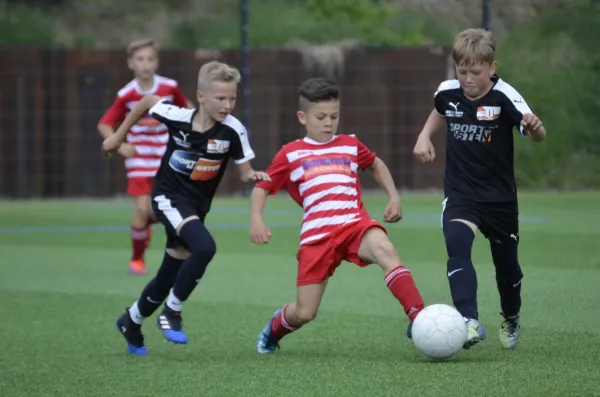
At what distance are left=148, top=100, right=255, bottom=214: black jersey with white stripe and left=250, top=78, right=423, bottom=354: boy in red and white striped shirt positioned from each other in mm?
481

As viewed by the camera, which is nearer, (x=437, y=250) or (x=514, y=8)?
(x=437, y=250)

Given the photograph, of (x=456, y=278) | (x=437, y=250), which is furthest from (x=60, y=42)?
(x=456, y=278)

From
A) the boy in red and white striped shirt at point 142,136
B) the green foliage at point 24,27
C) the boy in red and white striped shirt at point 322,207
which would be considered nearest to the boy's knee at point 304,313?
the boy in red and white striped shirt at point 322,207

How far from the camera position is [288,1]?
25766mm

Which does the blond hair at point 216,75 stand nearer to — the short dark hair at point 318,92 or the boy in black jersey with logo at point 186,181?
the boy in black jersey with logo at point 186,181

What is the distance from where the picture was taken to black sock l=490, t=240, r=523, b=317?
21.0ft

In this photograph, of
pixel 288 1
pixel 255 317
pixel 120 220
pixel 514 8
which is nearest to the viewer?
pixel 255 317

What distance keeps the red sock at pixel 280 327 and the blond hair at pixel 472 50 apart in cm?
157

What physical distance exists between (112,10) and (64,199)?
1309cm

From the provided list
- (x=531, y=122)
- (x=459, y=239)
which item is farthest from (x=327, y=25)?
(x=531, y=122)

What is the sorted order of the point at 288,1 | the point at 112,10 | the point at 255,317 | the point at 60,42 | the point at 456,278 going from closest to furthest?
the point at 456,278 → the point at 255,317 → the point at 288,1 → the point at 60,42 → the point at 112,10

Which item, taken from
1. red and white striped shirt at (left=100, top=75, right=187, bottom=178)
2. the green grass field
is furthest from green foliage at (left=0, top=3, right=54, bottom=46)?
red and white striped shirt at (left=100, top=75, right=187, bottom=178)

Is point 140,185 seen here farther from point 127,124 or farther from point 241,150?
point 241,150

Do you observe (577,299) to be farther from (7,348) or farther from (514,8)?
(514,8)
